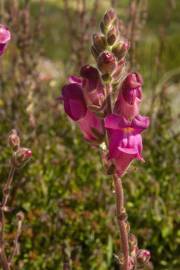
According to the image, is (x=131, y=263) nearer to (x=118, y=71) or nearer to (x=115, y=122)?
(x=115, y=122)

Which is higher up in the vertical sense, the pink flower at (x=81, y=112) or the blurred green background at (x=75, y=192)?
the pink flower at (x=81, y=112)

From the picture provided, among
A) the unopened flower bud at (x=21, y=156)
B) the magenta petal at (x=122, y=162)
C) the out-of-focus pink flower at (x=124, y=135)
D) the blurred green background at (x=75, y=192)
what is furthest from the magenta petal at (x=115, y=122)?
the blurred green background at (x=75, y=192)

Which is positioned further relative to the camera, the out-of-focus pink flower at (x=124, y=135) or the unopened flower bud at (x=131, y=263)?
the unopened flower bud at (x=131, y=263)

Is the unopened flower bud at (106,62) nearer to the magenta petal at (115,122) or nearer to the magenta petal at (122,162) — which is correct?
the magenta petal at (115,122)

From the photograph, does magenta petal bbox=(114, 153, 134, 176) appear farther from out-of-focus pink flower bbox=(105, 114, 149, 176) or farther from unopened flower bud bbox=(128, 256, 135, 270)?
unopened flower bud bbox=(128, 256, 135, 270)

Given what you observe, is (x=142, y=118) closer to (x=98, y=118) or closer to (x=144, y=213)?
(x=98, y=118)

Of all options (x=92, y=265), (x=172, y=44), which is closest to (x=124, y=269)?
(x=92, y=265)
